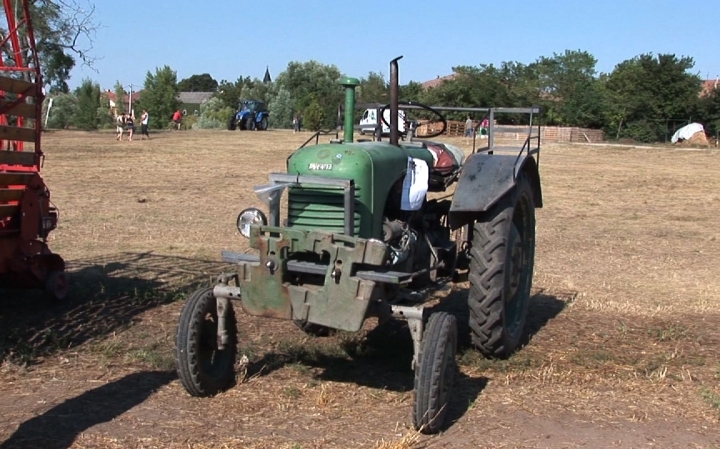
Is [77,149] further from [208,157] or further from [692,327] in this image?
[692,327]

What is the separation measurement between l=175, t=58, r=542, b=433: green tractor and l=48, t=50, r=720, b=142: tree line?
2658 centimetres

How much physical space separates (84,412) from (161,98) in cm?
7634

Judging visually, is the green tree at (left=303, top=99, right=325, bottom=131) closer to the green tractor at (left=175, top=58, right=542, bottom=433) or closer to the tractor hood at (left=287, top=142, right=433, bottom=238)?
the green tractor at (left=175, top=58, right=542, bottom=433)

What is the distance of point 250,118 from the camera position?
49.3m

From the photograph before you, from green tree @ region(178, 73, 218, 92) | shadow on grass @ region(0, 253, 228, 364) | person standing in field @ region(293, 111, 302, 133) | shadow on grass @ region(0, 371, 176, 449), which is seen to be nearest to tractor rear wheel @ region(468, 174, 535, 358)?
shadow on grass @ region(0, 371, 176, 449)

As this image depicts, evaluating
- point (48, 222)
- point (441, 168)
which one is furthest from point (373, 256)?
point (48, 222)

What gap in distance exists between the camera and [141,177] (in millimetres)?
21984

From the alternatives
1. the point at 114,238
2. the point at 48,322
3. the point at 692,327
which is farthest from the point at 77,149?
the point at 692,327

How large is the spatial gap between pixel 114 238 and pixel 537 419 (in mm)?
8071

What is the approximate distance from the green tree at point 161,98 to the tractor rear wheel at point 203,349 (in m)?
73.3

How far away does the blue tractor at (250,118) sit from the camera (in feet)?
162

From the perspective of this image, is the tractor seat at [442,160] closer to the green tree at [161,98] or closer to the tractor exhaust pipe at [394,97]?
the tractor exhaust pipe at [394,97]

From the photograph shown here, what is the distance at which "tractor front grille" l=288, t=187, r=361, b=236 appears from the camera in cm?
557

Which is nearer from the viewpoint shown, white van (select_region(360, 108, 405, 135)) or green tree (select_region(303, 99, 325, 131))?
white van (select_region(360, 108, 405, 135))
